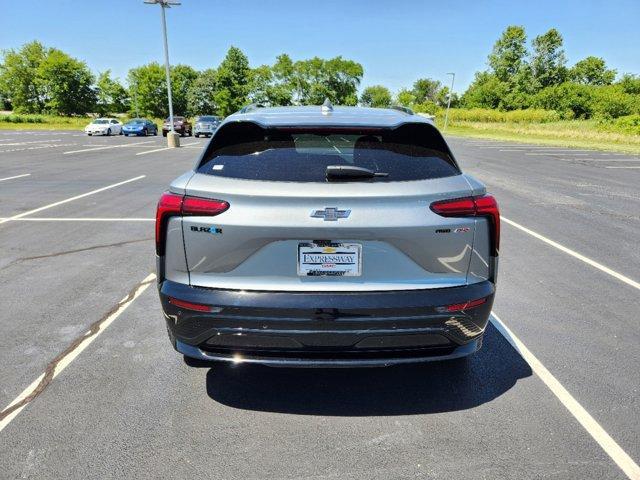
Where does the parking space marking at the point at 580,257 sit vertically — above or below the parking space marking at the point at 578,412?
above

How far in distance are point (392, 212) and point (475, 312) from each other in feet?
2.43

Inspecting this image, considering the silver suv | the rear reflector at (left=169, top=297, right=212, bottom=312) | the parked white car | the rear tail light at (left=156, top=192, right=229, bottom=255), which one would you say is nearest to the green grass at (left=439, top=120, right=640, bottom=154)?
the silver suv

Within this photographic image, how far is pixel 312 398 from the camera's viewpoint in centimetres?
284

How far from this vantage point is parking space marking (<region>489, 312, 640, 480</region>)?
2309mm

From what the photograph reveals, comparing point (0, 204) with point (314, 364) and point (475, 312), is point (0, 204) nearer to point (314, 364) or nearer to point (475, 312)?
point (314, 364)

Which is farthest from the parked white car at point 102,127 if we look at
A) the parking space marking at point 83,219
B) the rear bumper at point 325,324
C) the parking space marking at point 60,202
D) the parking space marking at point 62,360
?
the rear bumper at point 325,324

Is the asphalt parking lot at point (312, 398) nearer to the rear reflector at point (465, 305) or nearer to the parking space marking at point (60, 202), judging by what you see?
the rear reflector at point (465, 305)

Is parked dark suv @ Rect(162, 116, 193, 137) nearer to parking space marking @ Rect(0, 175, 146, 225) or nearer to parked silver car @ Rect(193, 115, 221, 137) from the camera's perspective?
parked silver car @ Rect(193, 115, 221, 137)

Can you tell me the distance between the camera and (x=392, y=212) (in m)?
2.27

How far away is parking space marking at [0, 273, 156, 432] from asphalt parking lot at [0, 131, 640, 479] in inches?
0.5

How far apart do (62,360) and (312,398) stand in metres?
1.88

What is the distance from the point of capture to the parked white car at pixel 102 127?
3694 cm

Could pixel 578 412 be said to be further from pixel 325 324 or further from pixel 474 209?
pixel 325 324

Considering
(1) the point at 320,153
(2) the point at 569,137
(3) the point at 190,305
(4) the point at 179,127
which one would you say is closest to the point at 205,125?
(4) the point at 179,127
